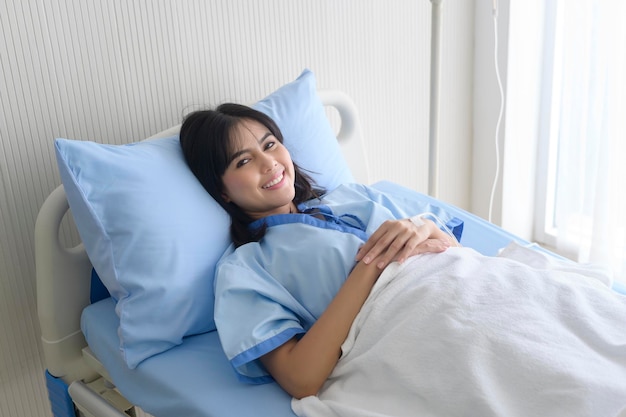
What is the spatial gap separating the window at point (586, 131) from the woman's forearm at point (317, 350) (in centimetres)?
149

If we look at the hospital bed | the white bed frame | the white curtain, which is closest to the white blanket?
the hospital bed

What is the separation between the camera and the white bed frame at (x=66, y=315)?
146 centimetres

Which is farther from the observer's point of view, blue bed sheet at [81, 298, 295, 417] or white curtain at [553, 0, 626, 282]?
white curtain at [553, 0, 626, 282]

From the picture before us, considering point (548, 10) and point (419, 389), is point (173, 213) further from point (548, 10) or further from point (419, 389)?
point (548, 10)

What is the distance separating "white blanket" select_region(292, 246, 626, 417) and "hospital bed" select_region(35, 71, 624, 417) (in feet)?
0.58

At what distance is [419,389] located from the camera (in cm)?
112

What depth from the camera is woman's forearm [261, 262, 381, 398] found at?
3.98ft

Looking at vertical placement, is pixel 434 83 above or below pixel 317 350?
above

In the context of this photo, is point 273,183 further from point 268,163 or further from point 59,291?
point 59,291

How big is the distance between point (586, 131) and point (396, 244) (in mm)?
1448

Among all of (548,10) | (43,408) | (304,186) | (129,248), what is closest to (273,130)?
(304,186)

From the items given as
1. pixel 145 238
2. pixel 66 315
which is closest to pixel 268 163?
pixel 145 238

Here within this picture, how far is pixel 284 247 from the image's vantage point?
1.41m

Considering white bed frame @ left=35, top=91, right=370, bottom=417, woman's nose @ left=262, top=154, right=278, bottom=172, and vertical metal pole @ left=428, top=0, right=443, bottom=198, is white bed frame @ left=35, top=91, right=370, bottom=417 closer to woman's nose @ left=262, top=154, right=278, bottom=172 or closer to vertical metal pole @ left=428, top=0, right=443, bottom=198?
woman's nose @ left=262, top=154, right=278, bottom=172
